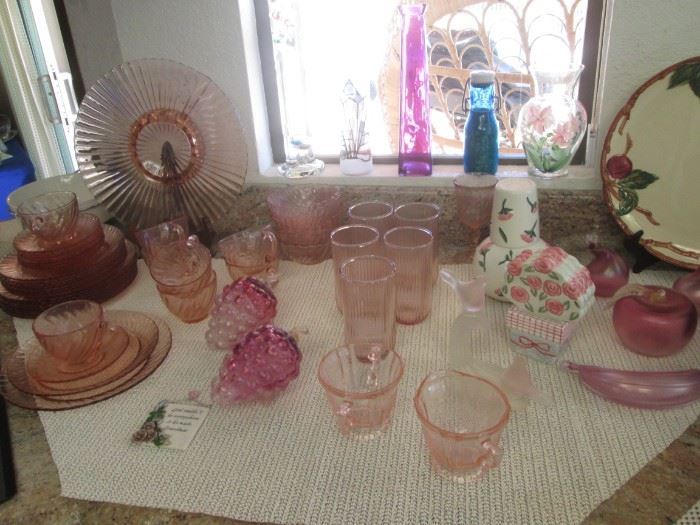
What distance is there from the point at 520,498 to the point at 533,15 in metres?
1.06

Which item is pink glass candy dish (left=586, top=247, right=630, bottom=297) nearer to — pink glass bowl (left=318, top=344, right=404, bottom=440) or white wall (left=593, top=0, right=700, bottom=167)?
white wall (left=593, top=0, right=700, bottom=167)

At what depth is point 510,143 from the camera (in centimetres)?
133

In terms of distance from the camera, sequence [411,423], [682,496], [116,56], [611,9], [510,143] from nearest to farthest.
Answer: [682,496], [411,423], [611,9], [116,56], [510,143]

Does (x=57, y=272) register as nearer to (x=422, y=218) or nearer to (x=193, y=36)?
(x=193, y=36)

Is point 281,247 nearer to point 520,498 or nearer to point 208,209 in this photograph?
point 208,209

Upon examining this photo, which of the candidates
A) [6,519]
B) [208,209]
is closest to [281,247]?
[208,209]

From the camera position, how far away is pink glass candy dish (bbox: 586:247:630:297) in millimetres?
915

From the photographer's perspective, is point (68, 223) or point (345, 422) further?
point (68, 223)

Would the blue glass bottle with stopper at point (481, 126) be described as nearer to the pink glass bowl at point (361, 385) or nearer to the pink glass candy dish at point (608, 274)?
the pink glass candy dish at point (608, 274)

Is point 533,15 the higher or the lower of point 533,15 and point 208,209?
the higher

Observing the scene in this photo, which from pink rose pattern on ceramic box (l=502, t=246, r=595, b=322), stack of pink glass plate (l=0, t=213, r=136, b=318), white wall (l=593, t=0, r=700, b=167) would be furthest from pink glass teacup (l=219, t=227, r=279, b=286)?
white wall (l=593, t=0, r=700, b=167)

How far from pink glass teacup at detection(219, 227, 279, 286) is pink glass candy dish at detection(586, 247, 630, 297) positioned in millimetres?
536

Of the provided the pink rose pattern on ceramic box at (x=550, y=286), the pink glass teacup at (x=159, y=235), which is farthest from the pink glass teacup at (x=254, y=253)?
the pink rose pattern on ceramic box at (x=550, y=286)

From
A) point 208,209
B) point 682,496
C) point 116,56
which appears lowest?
point 682,496
